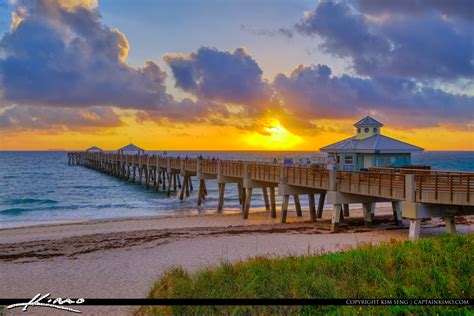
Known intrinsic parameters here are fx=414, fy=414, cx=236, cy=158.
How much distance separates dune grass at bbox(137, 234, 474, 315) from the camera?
6.55 meters

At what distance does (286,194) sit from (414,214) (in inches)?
389

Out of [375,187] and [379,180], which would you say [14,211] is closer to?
[375,187]

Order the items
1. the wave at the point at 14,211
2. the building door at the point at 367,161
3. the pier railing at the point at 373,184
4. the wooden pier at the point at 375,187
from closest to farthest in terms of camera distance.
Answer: the wooden pier at the point at 375,187 → the pier railing at the point at 373,184 → the building door at the point at 367,161 → the wave at the point at 14,211

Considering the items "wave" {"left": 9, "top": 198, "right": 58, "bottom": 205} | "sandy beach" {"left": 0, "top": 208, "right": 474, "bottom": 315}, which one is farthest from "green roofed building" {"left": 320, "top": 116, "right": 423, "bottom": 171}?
"wave" {"left": 9, "top": 198, "right": 58, "bottom": 205}

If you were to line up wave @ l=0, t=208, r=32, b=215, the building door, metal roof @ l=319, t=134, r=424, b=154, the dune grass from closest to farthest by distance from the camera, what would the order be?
the dune grass, metal roof @ l=319, t=134, r=424, b=154, the building door, wave @ l=0, t=208, r=32, b=215

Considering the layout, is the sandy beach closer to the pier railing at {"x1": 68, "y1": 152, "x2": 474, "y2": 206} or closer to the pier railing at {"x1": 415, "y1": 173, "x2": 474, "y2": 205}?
the pier railing at {"x1": 68, "y1": 152, "x2": 474, "y2": 206}

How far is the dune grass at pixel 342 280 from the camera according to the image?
21.5 feet

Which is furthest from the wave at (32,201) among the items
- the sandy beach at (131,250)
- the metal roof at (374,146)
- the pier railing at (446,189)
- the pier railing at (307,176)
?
the pier railing at (446,189)

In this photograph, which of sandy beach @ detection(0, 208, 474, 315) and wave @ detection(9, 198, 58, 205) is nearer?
sandy beach @ detection(0, 208, 474, 315)

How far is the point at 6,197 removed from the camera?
48344mm

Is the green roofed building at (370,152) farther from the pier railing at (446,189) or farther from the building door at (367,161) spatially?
the pier railing at (446,189)

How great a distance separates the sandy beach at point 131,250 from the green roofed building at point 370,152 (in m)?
3.57

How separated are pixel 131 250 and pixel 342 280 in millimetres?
11886

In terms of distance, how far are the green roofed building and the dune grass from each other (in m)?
15.8
